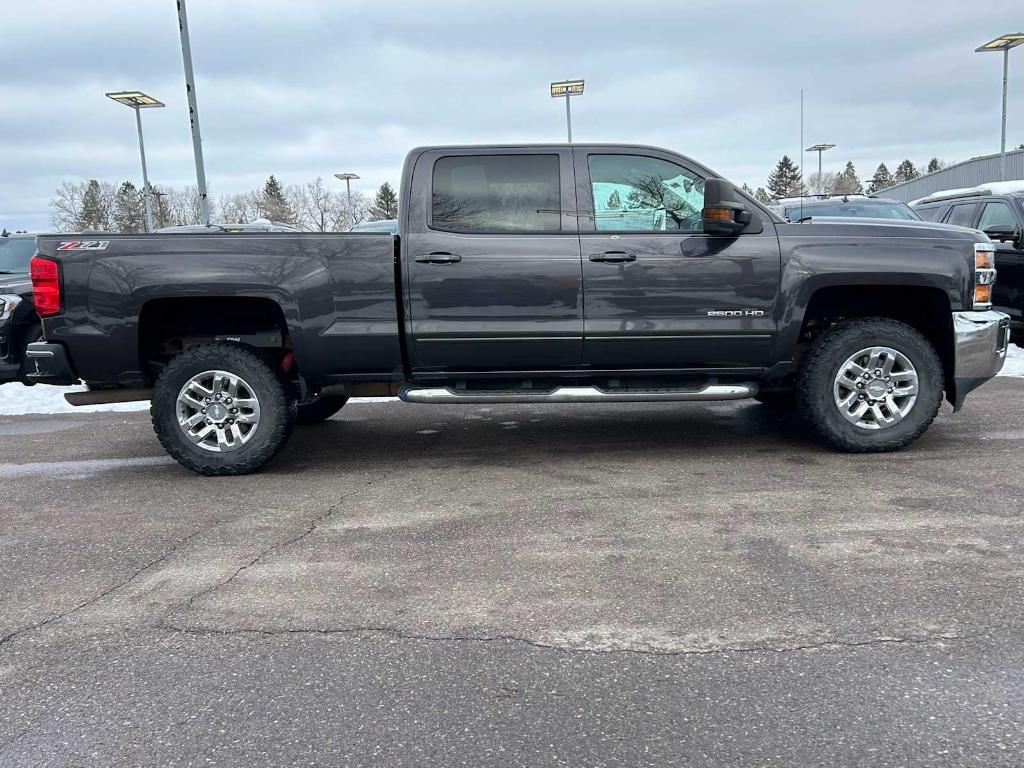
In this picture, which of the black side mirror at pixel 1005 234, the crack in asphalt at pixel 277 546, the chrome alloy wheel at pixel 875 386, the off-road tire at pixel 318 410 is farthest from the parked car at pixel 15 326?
the black side mirror at pixel 1005 234

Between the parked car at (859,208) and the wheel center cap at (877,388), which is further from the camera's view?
the parked car at (859,208)

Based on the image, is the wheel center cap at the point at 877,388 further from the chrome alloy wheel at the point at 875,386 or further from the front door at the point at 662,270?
the front door at the point at 662,270

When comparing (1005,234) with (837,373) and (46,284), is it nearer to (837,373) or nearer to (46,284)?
(837,373)

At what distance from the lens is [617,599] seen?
329 centimetres

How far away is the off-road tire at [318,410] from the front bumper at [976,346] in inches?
183

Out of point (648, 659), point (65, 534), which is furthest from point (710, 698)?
point (65, 534)

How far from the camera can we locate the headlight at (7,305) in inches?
338

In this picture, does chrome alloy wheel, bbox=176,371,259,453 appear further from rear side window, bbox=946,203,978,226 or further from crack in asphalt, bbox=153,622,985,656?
rear side window, bbox=946,203,978,226

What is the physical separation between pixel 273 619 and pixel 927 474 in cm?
382

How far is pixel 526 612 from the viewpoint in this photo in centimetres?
320

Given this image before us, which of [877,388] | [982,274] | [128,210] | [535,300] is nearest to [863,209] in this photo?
[982,274]

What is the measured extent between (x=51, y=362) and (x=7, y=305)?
4.14 metres

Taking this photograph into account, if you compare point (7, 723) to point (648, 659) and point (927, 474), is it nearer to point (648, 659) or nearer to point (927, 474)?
point (648, 659)

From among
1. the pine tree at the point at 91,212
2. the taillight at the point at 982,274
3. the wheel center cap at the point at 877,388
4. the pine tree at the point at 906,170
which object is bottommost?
the wheel center cap at the point at 877,388
